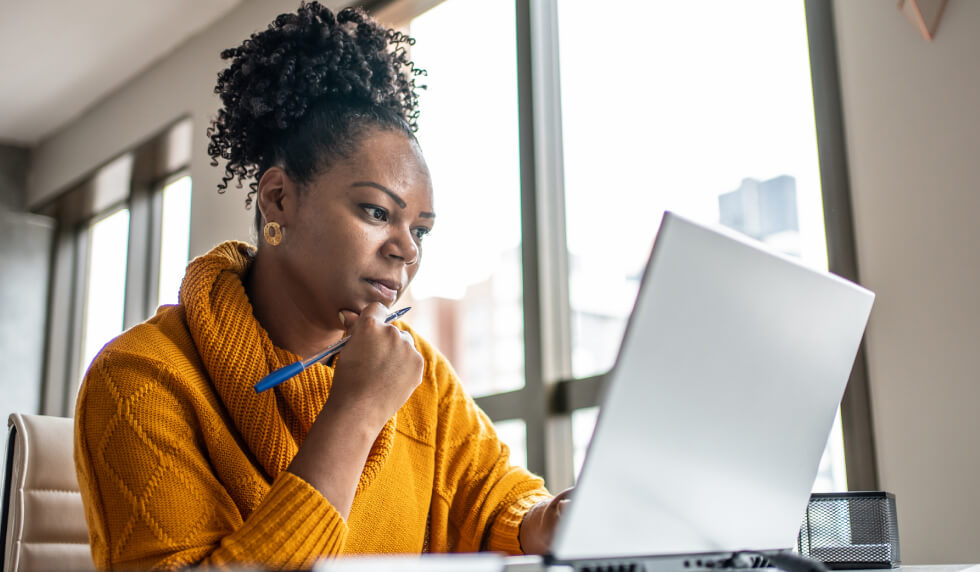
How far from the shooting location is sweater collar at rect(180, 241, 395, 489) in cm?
121

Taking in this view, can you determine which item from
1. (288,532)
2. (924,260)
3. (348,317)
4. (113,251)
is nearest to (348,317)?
(348,317)

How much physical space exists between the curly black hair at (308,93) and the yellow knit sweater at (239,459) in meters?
0.20

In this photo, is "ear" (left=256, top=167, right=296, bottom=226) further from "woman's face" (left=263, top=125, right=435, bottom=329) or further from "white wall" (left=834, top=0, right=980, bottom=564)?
"white wall" (left=834, top=0, right=980, bottom=564)

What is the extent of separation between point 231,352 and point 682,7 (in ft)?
5.15

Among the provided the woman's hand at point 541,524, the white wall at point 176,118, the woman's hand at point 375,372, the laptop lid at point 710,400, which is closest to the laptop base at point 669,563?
the laptop lid at point 710,400

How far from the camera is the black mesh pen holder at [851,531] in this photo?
45.2 inches

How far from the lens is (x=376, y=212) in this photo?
4.45ft

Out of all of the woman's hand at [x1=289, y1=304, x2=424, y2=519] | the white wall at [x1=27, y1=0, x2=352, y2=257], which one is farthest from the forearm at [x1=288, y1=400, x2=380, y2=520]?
the white wall at [x1=27, y1=0, x2=352, y2=257]

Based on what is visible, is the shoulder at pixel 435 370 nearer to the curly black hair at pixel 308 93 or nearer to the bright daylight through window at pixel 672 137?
the curly black hair at pixel 308 93

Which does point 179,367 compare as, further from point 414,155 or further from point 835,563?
point 835,563

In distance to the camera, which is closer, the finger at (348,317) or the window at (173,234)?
the finger at (348,317)

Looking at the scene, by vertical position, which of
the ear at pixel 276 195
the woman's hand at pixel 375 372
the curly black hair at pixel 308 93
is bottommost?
the woman's hand at pixel 375 372

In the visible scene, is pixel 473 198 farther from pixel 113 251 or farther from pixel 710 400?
pixel 113 251

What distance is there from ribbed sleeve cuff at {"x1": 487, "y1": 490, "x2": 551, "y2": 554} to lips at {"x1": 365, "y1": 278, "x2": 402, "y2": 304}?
373 mm
